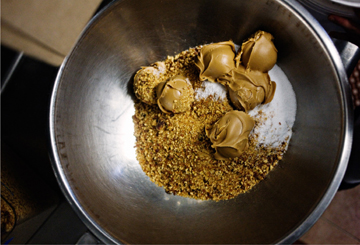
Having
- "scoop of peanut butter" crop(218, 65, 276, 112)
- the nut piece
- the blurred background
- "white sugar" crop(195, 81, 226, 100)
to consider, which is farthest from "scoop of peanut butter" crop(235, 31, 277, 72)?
the nut piece

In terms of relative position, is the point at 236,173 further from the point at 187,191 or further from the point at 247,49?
the point at 247,49

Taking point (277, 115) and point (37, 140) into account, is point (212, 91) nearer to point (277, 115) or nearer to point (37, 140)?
point (277, 115)

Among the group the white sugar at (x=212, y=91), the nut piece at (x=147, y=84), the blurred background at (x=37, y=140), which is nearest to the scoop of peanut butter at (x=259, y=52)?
the white sugar at (x=212, y=91)

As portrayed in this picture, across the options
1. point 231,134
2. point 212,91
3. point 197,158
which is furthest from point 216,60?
point 197,158

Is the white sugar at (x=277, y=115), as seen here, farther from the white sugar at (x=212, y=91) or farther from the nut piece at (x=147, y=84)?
the nut piece at (x=147, y=84)

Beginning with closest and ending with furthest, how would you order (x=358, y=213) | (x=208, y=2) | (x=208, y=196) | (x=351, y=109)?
(x=351, y=109)
(x=208, y=2)
(x=208, y=196)
(x=358, y=213)

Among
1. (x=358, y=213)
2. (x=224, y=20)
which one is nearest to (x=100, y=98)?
(x=224, y=20)

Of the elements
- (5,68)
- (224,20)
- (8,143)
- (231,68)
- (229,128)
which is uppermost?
(224,20)
